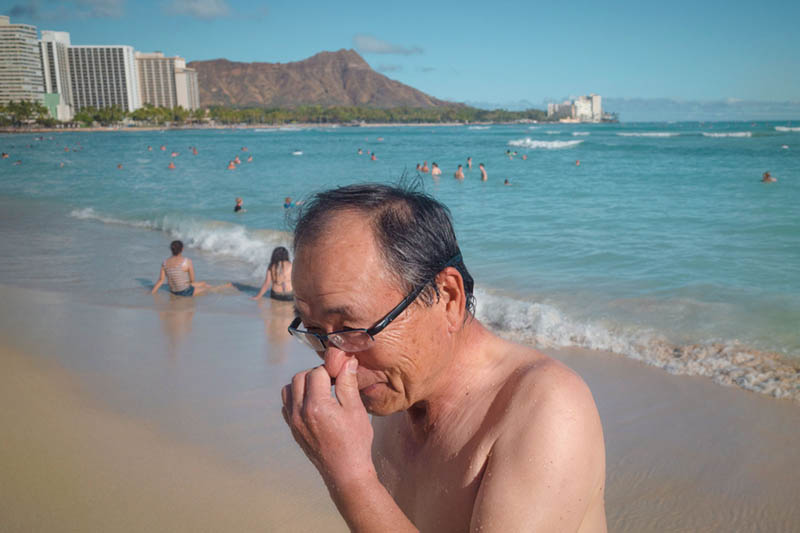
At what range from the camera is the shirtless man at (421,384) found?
1293mm

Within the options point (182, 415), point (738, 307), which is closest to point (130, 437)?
point (182, 415)

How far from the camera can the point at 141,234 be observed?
648 inches

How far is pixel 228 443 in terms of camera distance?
4.62 meters

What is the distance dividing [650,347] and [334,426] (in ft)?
20.8

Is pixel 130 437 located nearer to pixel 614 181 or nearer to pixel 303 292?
pixel 303 292

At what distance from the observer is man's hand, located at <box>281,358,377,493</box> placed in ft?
4.38

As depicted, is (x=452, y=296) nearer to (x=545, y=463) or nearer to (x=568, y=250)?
(x=545, y=463)

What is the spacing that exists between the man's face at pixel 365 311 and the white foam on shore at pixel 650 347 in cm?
537

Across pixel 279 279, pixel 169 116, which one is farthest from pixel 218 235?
pixel 169 116

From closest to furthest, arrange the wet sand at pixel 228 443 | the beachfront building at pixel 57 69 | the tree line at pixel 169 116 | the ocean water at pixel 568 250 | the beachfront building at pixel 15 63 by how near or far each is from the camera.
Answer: the wet sand at pixel 228 443, the ocean water at pixel 568 250, the tree line at pixel 169 116, the beachfront building at pixel 15 63, the beachfront building at pixel 57 69

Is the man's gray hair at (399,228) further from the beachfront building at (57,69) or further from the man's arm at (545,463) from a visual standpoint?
the beachfront building at (57,69)

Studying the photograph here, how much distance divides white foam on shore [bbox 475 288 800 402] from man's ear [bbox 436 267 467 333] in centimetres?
530

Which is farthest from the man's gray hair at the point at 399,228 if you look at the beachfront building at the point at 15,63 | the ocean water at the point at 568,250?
the beachfront building at the point at 15,63

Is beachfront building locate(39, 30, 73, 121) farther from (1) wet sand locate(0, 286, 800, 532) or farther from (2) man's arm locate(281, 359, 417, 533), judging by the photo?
(2) man's arm locate(281, 359, 417, 533)
